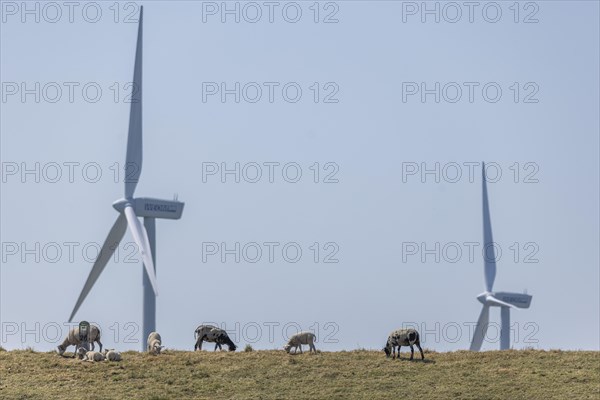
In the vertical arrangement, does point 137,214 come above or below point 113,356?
above

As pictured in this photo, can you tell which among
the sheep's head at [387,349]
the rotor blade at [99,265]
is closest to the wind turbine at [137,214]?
the rotor blade at [99,265]

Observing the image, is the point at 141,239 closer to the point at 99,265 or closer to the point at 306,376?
the point at 99,265

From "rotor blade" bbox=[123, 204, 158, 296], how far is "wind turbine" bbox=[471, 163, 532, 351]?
25182 mm

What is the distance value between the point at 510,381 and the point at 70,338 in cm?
1986

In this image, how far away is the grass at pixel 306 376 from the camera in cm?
5978

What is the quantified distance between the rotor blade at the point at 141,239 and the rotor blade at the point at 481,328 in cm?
2431

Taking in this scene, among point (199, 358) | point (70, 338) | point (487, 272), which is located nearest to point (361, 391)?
point (199, 358)

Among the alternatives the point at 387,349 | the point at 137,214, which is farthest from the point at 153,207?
the point at 387,349

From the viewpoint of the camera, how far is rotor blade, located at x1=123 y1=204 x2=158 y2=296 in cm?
7719

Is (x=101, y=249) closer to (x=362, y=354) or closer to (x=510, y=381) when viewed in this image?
(x=362, y=354)

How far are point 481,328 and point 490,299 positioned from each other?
2.99 m

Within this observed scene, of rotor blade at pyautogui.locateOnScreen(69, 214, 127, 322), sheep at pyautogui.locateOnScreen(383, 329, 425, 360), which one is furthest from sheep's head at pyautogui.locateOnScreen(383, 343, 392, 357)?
rotor blade at pyautogui.locateOnScreen(69, 214, 127, 322)

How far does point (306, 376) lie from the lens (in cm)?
6212

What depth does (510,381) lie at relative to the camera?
6147 cm
